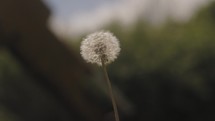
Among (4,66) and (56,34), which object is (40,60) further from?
(4,66)

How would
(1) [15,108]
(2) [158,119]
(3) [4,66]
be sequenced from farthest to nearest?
(2) [158,119] → (3) [4,66] → (1) [15,108]

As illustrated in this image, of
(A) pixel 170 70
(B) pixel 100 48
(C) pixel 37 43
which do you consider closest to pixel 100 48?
(B) pixel 100 48

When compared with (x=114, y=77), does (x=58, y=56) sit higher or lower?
lower

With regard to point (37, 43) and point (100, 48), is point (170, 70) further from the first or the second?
point (100, 48)

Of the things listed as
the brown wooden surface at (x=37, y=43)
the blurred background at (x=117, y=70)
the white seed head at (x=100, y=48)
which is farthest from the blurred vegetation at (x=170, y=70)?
the white seed head at (x=100, y=48)

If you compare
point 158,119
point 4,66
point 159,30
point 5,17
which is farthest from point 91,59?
point 159,30

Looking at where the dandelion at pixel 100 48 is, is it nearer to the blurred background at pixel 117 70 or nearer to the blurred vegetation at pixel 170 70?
the blurred background at pixel 117 70

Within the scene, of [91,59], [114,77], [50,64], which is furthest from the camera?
[114,77]
